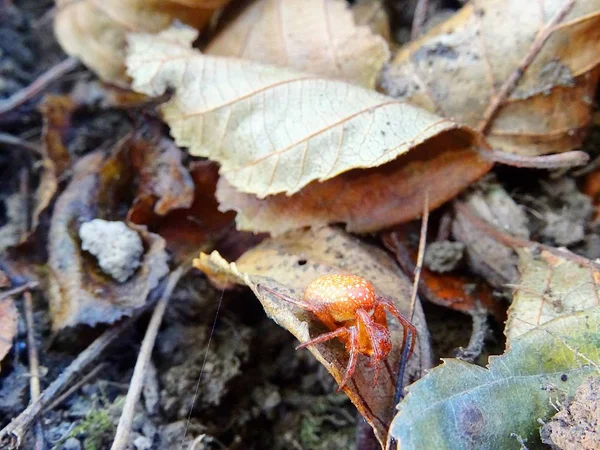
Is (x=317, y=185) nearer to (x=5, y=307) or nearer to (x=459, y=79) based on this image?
(x=459, y=79)

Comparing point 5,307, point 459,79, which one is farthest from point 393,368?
point 5,307

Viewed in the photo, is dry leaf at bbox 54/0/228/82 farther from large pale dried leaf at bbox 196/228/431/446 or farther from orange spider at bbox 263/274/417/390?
orange spider at bbox 263/274/417/390

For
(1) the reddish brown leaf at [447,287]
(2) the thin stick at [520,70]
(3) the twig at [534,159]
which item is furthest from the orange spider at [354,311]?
(2) the thin stick at [520,70]

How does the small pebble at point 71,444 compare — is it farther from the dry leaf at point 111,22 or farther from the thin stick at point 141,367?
the dry leaf at point 111,22

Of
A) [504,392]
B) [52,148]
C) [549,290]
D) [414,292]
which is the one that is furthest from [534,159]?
[52,148]

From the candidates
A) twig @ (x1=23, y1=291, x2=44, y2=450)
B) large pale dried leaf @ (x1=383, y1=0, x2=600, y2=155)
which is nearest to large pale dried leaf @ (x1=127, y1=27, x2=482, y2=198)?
large pale dried leaf @ (x1=383, y1=0, x2=600, y2=155)
